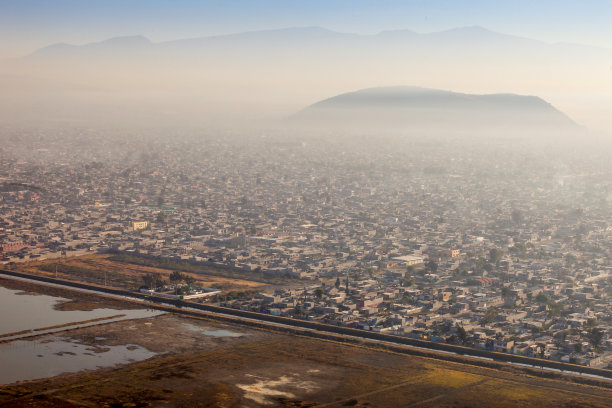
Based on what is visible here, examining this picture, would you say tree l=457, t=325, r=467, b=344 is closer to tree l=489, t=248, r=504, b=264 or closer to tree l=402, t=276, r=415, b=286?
tree l=402, t=276, r=415, b=286

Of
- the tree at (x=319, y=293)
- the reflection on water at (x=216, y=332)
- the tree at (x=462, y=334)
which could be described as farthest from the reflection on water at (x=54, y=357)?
the tree at (x=462, y=334)

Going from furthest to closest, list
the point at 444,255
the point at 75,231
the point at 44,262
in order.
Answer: the point at 75,231 < the point at 444,255 < the point at 44,262

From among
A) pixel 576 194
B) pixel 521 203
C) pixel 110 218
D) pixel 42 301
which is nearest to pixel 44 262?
pixel 42 301

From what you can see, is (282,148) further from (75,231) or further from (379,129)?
(75,231)

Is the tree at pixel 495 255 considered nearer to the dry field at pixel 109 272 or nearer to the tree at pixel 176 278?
the dry field at pixel 109 272

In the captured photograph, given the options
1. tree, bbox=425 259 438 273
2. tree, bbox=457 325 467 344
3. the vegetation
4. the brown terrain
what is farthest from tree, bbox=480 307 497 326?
the vegetation

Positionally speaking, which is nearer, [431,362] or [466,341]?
[431,362]

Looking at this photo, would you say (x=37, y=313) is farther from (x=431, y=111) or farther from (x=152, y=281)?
(x=431, y=111)
